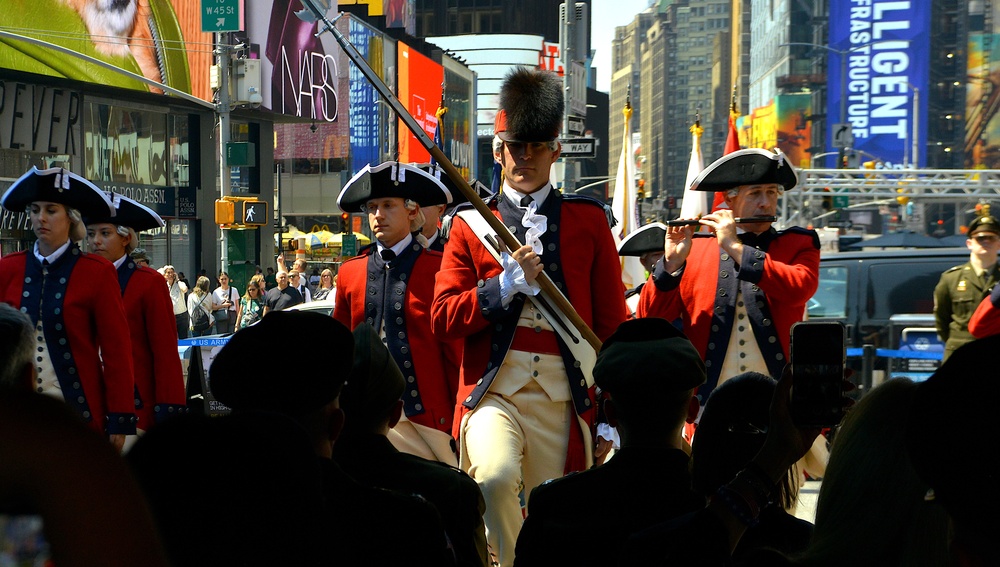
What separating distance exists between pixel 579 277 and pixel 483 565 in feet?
7.21

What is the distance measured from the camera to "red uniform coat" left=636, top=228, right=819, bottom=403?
5.08m

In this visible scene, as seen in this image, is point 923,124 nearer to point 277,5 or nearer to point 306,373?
point 277,5

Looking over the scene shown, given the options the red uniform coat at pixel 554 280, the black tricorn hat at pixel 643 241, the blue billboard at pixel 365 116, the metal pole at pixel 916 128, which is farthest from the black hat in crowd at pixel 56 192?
the metal pole at pixel 916 128

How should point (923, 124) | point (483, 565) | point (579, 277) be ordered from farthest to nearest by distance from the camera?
point (923, 124) < point (579, 277) < point (483, 565)

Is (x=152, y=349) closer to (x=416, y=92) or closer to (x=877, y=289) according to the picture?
(x=877, y=289)

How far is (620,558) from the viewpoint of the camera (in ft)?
7.66

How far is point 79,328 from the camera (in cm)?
585

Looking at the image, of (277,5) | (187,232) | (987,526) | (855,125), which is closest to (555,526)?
(987,526)

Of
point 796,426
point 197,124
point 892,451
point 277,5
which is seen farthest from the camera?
point 277,5

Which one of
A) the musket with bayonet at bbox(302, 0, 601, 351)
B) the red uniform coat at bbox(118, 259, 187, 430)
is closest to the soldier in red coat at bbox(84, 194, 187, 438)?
the red uniform coat at bbox(118, 259, 187, 430)

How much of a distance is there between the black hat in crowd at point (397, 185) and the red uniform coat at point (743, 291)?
1.27 meters

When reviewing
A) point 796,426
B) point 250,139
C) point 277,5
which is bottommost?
point 796,426

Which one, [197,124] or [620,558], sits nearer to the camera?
[620,558]

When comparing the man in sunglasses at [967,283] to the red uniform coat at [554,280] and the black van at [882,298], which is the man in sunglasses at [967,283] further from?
the red uniform coat at [554,280]
